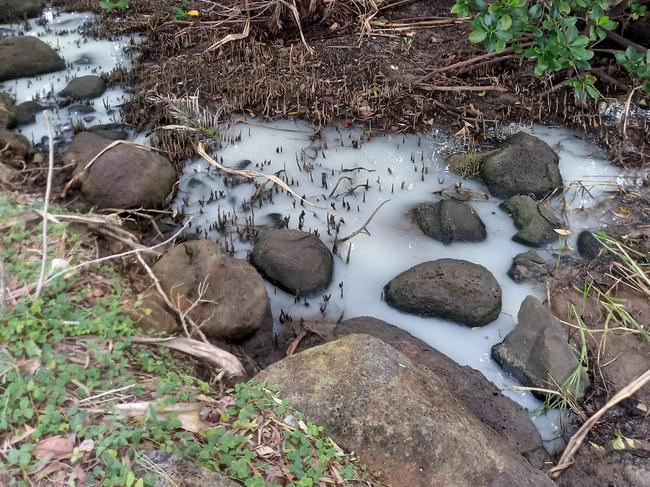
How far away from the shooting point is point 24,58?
585cm

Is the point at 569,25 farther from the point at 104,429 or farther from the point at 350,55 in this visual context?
the point at 104,429

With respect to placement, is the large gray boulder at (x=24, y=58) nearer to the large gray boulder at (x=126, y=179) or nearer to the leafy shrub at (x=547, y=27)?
the large gray boulder at (x=126, y=179)

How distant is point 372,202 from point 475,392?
1.85 meters

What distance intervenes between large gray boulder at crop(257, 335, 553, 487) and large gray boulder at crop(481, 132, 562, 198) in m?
2.30

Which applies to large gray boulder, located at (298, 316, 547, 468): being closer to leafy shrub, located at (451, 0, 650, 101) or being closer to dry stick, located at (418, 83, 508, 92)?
leafy shrub, located at (451, 0, 650, 101)

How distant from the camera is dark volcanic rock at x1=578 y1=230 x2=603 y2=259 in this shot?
4008 millimetres

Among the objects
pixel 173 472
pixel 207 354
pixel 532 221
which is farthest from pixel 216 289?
pixel 532 221

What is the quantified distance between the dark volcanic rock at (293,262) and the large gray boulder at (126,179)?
92 centimetres

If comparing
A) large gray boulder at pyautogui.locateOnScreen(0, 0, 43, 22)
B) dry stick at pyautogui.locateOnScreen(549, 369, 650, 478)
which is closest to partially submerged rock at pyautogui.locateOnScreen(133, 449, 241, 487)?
dry stick at pyautogui.locateOnScreen(549, 369, 650, 478)

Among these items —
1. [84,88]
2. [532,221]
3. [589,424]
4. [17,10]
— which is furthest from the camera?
[17,10]

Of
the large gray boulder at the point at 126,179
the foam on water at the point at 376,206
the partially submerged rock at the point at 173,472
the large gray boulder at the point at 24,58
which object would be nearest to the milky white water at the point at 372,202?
the foam on water at the point at 376,206

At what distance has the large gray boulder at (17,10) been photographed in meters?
6.92

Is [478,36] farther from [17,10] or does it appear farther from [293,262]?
[17,10]

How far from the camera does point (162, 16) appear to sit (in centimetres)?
659
